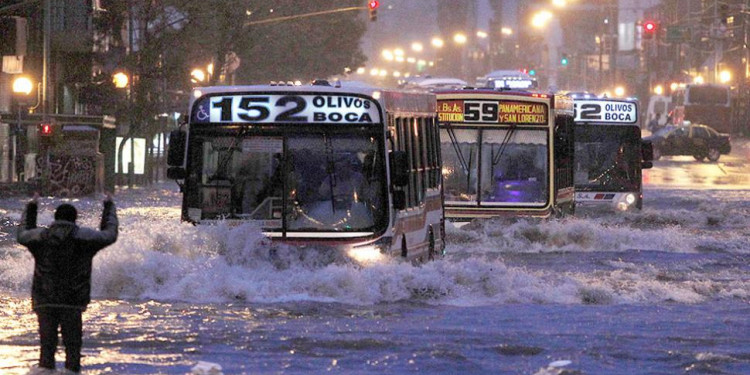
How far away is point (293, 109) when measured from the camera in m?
17.4

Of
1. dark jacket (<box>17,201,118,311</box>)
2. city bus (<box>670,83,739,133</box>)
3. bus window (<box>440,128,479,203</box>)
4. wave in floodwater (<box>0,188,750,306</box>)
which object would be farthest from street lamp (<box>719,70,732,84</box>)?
dark jacket (<box>17,201,118,311</box>)

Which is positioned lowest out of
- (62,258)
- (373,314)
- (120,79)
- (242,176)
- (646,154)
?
(373,314)

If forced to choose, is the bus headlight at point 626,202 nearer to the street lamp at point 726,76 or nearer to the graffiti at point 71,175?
the graffiti at point 71,175

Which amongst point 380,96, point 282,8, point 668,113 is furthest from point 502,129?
point 668,113

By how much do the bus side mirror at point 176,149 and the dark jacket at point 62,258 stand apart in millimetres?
5388

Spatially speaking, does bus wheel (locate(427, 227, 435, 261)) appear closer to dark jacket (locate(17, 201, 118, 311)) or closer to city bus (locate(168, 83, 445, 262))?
city bus (locate(168, 83, 445, 262))

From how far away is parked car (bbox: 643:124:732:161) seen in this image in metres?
75.6

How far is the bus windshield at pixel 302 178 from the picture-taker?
56.8 feet

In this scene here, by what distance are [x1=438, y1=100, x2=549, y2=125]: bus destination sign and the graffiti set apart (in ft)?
75.0

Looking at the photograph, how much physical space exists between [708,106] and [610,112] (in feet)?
201

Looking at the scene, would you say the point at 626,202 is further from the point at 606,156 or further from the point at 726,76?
the point at 726,76

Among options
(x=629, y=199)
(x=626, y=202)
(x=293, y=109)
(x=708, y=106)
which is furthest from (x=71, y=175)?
(x=708, y=106)

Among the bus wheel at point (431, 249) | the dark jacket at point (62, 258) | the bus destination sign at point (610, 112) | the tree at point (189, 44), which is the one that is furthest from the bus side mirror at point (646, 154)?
the tree at point (189, 44)

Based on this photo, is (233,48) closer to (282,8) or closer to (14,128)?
(14,128)
